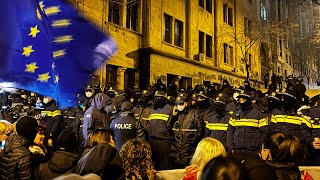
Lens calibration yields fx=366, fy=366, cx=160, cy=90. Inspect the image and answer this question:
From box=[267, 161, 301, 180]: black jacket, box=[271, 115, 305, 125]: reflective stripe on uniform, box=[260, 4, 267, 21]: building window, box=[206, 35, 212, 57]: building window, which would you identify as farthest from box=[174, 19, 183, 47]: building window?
box=[267, 161, 301, 180]: black jacket

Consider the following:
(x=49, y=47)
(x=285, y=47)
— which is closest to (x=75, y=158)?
(x=49, y=47)

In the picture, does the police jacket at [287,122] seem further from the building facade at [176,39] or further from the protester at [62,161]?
the building facade at [176,39]

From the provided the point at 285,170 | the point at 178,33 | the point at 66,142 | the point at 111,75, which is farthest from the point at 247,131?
the point at 178,33

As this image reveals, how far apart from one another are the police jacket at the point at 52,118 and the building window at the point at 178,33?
16.8 meters

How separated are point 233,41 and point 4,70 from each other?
100 ft

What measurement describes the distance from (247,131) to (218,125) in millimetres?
812

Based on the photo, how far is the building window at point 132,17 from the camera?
70.4ft

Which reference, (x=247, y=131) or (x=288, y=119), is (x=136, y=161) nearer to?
(x=247, y=131)

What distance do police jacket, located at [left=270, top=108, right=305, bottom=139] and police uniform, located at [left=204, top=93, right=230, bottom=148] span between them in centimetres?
109

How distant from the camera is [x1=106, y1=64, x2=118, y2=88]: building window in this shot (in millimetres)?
19516

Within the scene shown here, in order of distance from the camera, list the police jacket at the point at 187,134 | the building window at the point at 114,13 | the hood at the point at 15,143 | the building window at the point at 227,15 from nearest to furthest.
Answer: the hood at the point at 15,143 → the police jacket at the point at 187,134 → the building window at the point at 114,13 → the building window at the point at 227,15

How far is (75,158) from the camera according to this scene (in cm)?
472

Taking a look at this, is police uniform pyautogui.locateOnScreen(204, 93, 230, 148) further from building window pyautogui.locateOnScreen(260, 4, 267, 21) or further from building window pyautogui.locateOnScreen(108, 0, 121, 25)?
building window pyautogui.locateOnScreen(260, 4, 267, 21)

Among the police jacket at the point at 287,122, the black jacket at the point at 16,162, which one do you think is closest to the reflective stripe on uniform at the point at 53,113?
the black jacket at the point at 16,162
